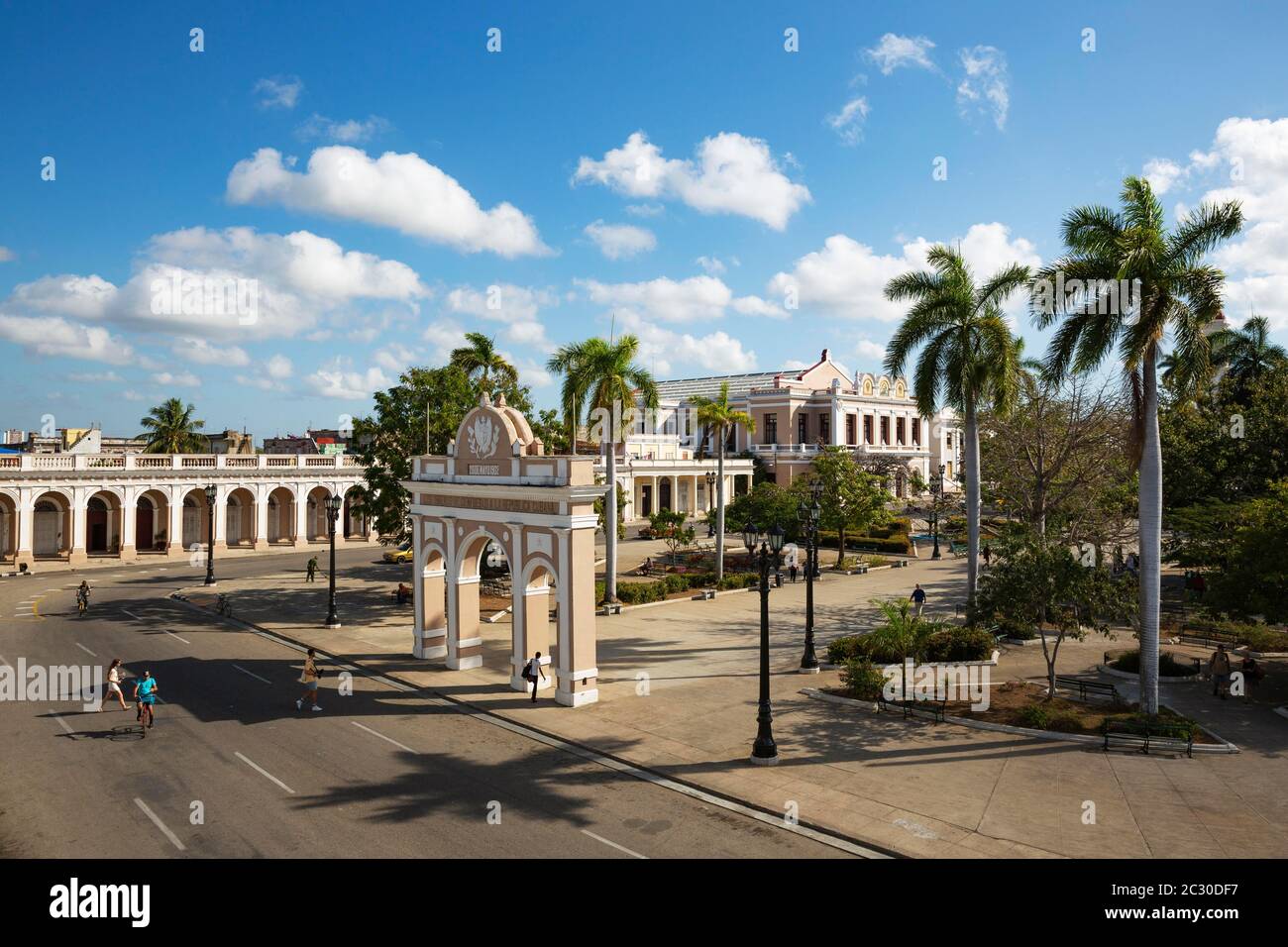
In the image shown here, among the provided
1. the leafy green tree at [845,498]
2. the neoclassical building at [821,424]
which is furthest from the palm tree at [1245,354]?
the neoclassical building at [821,424]

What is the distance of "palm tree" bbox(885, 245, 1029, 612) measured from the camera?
2542cm

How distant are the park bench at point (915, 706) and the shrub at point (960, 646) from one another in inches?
137

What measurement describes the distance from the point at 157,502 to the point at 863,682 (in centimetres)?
5046

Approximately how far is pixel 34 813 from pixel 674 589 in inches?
983

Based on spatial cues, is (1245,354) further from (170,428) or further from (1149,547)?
(170,428)

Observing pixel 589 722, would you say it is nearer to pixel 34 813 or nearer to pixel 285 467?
pixel 34 813

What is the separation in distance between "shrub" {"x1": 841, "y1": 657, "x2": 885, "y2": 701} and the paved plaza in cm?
90

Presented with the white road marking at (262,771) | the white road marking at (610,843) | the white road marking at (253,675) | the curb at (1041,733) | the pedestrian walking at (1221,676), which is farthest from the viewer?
the white road marking at (253,675)

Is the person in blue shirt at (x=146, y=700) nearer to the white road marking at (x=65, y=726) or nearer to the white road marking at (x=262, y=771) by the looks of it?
the white road marking at (x=65, y=726)

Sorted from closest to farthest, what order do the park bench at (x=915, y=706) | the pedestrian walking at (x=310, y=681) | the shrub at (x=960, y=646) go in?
the park bench at (x=915, y=706)
the pedestrian walking at (x=310, y=681)
the shrub at (x=960, y=646)

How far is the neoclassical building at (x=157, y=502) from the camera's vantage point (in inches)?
1804

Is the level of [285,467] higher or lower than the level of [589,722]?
higher
